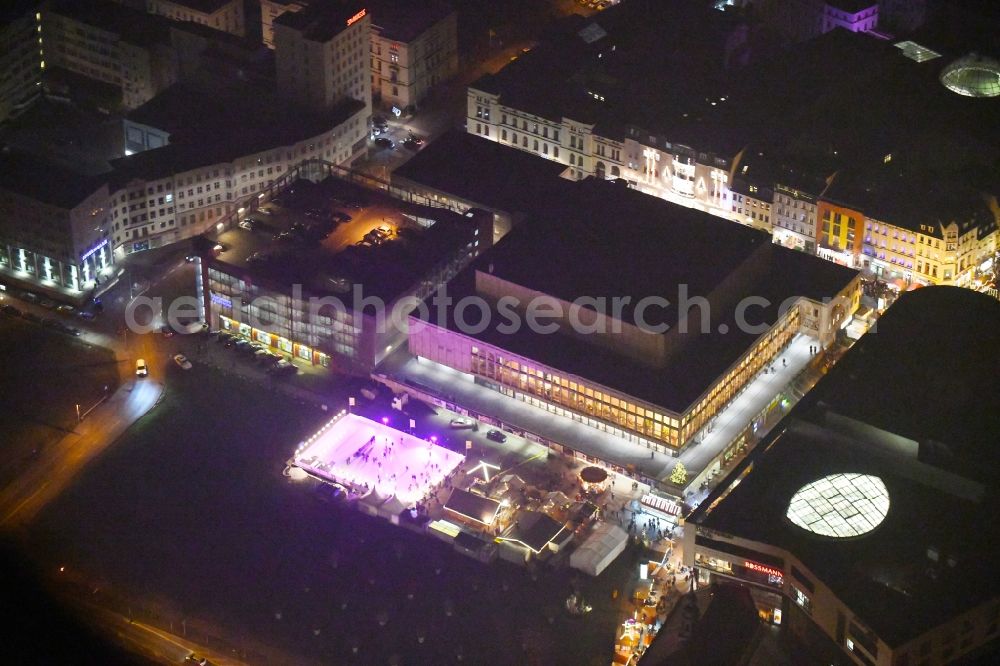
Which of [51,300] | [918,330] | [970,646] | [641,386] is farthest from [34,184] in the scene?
[970,646]

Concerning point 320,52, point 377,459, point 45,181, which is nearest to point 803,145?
point 320,52

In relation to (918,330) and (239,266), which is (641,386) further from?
(239,266)

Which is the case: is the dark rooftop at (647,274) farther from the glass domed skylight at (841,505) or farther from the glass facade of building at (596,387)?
the glass domed skylight at (841,505)

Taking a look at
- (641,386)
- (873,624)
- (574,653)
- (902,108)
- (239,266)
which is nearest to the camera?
(873,624)

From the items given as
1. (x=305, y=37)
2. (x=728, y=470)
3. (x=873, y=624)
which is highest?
(x=305, y=37)

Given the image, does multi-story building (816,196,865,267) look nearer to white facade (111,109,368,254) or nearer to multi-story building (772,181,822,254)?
multi-story building (772,181,822,254)

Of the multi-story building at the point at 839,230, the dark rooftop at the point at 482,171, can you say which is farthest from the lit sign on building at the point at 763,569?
the dark rooftop at the point at 482,171
